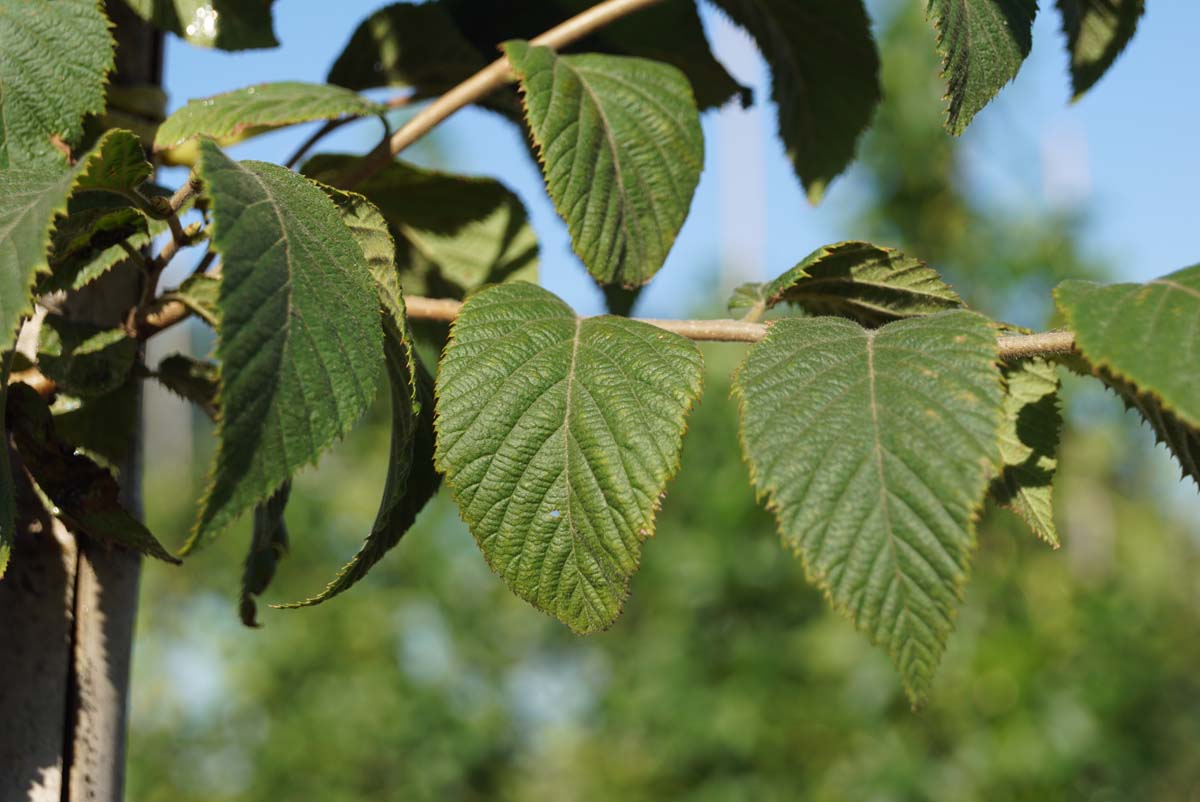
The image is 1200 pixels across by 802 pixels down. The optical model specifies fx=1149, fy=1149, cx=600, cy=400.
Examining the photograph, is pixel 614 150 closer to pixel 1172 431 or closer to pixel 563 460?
pixel 563 460

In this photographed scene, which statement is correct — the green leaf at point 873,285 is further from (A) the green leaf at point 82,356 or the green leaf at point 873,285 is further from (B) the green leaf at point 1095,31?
(A) the green leaf at point 82,356

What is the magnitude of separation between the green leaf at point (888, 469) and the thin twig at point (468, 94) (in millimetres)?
416

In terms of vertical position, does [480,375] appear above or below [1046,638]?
above

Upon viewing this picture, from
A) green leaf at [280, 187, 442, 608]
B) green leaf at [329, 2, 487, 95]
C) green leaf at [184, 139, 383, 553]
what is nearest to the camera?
green leaf at [184, 139, 383, 553]

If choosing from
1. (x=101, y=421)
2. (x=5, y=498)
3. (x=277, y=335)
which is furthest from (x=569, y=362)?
Result: (x=101, y=421)

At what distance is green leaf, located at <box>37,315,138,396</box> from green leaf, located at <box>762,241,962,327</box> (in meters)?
0.42

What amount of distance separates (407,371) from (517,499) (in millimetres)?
94

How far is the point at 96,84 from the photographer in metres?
0.70

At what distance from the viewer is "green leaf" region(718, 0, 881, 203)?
986 mm

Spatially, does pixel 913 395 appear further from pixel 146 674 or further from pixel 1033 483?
pixel 146 674

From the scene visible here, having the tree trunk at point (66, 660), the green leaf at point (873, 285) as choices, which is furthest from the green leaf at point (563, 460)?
the tree trunk at point (66, 660)

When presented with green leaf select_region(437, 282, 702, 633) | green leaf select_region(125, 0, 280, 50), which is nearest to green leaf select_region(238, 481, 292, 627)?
green leaf select_region(437, 282, 702, 633)

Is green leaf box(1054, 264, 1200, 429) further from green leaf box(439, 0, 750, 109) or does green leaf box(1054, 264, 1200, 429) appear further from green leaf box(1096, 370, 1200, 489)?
green leaf box(439, 0, 750, 109)

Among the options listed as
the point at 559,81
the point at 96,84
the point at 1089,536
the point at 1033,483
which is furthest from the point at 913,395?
the point at 1089,536
